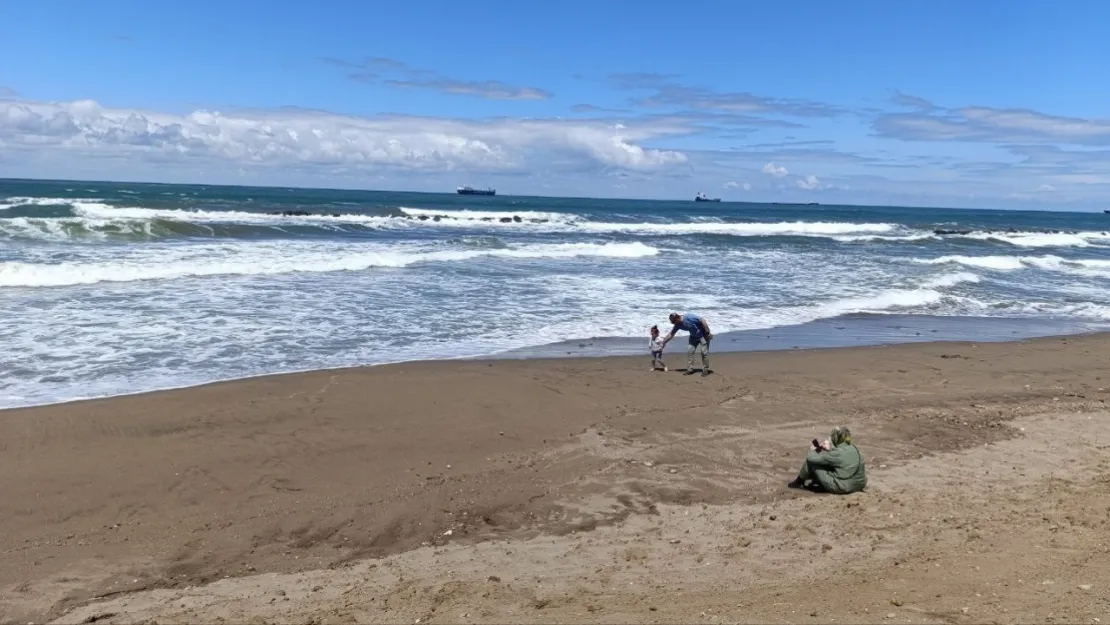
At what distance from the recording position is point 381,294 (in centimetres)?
1891

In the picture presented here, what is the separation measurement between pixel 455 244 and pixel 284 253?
8443mm

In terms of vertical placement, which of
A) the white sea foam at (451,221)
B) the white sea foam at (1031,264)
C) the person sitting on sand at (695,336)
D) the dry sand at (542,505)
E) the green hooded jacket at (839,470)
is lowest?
the dry sand at (542,505)

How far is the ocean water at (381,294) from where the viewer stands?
12.4 m

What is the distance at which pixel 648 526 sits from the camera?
6711 mm

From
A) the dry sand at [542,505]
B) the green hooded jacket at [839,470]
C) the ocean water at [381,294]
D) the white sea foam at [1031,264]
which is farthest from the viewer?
the white sea foam at [1031,264]

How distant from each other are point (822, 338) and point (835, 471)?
8539 millimetres

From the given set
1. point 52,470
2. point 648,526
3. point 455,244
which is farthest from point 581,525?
point 455,244

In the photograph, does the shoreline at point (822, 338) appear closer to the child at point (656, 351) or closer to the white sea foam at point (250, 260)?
the child at point (656, 351)

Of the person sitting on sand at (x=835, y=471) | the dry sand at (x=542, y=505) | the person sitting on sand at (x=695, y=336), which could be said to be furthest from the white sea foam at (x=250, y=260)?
the person sitting on sand at (x=835, y=471)

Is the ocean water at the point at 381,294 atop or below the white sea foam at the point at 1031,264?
→ below

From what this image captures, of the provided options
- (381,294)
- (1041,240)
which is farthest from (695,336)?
(1041,240)

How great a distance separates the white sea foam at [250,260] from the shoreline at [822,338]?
10.4 m

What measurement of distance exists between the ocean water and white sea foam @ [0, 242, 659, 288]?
0.08 metres

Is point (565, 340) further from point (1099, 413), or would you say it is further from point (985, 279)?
point (985, 279)
